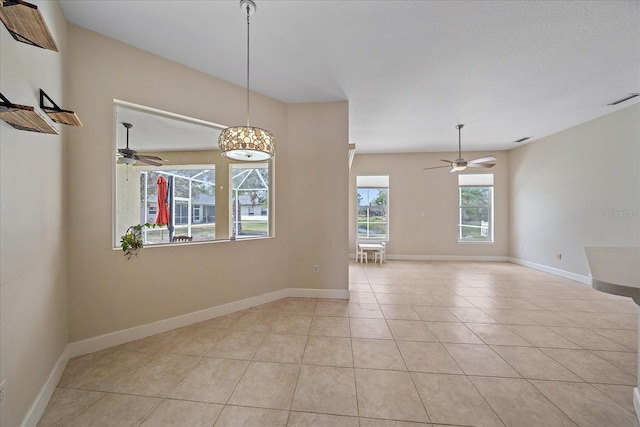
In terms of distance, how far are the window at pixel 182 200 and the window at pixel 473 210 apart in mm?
6791

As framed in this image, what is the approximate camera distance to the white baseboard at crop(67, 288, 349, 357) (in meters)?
2.25

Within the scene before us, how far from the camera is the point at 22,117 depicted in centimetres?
118

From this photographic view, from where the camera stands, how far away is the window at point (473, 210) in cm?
692

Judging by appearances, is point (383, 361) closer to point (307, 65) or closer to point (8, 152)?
point (8, 152)

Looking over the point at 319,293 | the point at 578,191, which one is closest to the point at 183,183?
the point at 319,293

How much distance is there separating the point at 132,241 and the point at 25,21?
1.89 m

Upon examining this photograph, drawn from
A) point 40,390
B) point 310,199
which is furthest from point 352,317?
point 40,390

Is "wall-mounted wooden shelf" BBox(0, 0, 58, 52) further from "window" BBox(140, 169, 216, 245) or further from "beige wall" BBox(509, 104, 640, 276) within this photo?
"beige wall" BBox(509, 104, 640, 276)

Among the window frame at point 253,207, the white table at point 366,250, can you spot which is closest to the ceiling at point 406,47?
the window frame at point 253,207

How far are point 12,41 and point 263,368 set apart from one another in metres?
2.78

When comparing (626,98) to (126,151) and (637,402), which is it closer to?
(637,402)

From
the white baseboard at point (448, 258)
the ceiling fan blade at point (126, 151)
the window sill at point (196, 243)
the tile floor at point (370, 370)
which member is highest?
the ceiling fan blade at point (126, 151)

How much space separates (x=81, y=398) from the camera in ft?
5.59

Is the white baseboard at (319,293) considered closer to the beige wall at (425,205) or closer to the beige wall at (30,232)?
the beige wall at (30,232)
